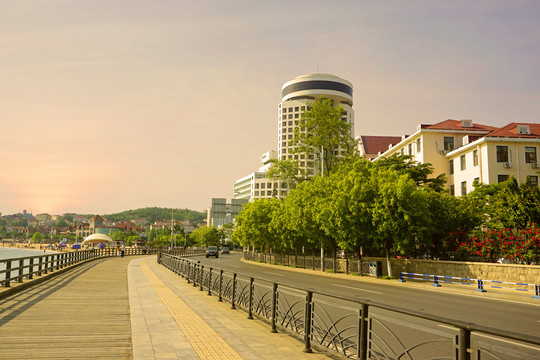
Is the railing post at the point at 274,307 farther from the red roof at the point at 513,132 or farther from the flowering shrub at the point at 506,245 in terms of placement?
the red roof at the point at 513,132

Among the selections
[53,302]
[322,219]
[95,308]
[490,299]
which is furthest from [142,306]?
[322,219]

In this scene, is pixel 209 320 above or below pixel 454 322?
below

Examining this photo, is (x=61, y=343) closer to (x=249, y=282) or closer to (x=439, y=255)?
(x=249, y=282)

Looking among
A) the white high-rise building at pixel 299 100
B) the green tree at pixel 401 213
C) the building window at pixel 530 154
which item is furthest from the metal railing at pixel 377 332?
the white high-rise building at pixel 299 100

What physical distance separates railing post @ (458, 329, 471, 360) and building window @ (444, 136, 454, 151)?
49104 mm

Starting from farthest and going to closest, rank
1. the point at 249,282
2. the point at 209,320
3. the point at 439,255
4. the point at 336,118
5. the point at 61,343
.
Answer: the point at 336,118, the point at 439,255, the point at 249,282, the point at 209,320, the point at 61,343

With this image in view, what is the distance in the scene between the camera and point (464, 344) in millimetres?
4594

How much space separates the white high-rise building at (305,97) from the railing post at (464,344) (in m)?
136

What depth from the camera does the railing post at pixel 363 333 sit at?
652cm

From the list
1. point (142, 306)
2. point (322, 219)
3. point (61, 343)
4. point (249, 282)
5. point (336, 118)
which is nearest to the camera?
point (61, 343)

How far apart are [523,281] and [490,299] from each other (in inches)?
131

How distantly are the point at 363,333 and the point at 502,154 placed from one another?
1657 inches

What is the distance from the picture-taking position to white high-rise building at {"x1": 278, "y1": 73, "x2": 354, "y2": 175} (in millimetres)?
141500

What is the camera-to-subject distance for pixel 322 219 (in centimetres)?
3366
